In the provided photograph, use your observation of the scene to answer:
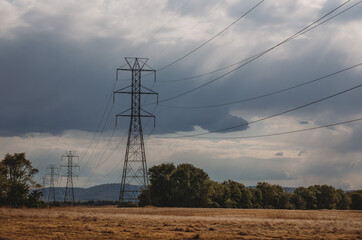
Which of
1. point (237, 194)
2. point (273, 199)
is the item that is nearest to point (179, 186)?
point (237, 194)

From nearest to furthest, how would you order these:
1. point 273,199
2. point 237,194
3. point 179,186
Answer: point 179,186 → point 237,194 → point 273,199

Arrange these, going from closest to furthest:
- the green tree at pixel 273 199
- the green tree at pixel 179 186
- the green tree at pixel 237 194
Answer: the green tree at pixel 179 186, the green tree at pixel 237 194, the green tree at pixel 273 199

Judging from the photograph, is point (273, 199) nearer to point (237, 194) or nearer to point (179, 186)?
point (237, 194)

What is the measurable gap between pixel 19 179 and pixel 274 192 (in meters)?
120

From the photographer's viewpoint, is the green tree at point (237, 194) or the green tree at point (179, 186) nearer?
the green tree at point (179, 186)

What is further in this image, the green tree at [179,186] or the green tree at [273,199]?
the green tree at [273,199]

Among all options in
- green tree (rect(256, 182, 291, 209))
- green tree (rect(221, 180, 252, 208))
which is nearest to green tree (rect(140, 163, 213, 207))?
green tree (rect(221, 180, 252, 208))

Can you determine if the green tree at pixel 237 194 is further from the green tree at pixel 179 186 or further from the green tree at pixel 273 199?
the green tree at pixel 179 186

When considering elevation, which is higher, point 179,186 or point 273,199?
point 179,186

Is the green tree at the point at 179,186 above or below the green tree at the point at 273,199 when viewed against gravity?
above

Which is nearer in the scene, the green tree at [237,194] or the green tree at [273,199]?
the green tree at [237,194]

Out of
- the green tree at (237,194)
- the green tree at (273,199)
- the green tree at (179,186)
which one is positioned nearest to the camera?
the green tree at (179,186)

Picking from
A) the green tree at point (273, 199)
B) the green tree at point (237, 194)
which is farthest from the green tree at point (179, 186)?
the green tree at point (273, 199)

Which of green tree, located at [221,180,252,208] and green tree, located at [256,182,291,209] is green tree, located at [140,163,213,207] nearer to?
green tree, located at [221,180,252,208]
